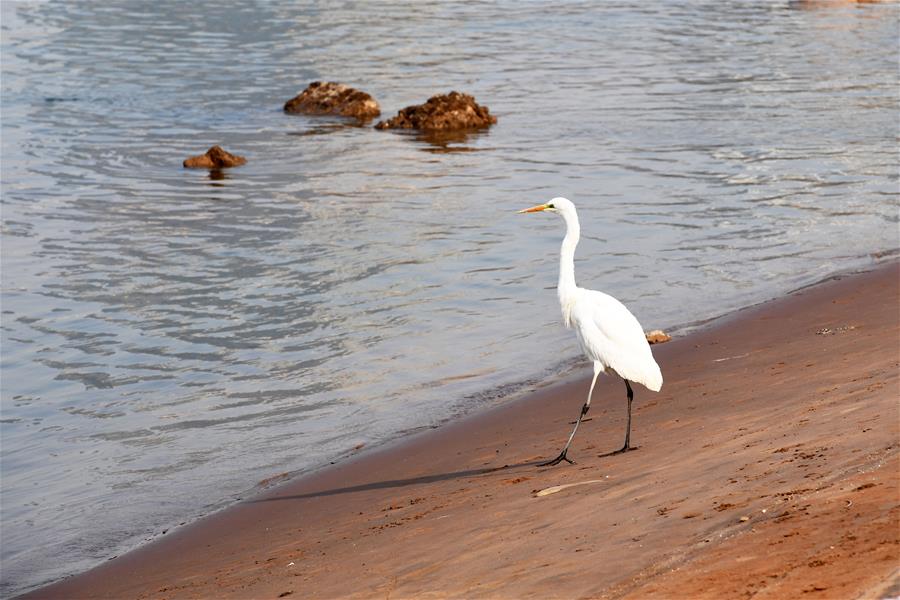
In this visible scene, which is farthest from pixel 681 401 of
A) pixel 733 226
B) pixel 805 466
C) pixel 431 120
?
pixel 431 120

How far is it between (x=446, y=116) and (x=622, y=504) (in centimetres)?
2284

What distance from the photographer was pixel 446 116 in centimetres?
2898

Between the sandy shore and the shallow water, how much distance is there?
104cm

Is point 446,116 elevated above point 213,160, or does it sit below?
above

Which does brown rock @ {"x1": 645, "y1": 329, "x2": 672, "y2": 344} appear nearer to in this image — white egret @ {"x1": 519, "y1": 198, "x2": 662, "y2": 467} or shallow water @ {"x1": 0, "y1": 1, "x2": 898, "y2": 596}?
shallow water @ {"x1": 0, "y1": 1, "x2": 898, "y2": 596}

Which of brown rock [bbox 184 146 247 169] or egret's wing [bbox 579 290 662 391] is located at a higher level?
egret's wing [bbox 579 290 662 391]

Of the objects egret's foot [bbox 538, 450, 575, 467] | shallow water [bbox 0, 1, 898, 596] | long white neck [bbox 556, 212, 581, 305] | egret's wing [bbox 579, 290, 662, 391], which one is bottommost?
shallow water [bbox 0, 1, 898, 596]

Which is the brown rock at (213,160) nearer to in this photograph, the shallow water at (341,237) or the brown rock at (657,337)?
the shallow water at (341,237)

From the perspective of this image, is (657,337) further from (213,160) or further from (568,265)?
(213,160)

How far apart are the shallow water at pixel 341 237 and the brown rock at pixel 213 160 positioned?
466 mm

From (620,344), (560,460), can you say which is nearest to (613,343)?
(620,344)

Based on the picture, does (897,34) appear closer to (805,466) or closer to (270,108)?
(270,108)

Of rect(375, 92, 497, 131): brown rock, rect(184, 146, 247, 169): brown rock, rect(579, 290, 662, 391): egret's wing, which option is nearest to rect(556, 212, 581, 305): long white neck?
rect(579, 290, 662, 391): egret's wing

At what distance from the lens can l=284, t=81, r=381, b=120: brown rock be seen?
103 ft
